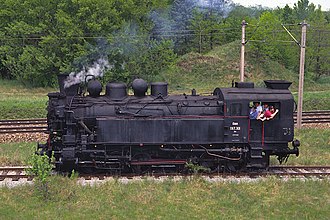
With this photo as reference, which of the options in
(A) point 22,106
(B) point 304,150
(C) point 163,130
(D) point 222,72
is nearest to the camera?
(C) point 163,130

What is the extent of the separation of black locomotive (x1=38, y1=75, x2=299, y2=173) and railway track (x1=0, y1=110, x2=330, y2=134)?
8228 mm

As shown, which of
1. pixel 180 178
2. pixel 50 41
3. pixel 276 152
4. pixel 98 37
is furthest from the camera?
pixel 50 41

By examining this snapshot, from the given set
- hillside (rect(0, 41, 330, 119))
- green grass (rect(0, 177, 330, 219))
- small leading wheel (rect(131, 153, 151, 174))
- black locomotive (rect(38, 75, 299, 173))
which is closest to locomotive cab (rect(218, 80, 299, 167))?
black locomotive (rect(38, 75, 299, 173))

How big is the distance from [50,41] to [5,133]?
48.8 feet

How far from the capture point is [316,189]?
12578 millimetres

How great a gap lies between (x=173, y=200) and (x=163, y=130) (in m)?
3.45

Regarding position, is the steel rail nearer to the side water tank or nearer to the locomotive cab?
the locomotive cab

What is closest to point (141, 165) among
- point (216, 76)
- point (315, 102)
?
point (315, 102)

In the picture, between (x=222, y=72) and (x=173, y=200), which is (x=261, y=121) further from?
(x=222, y=72)

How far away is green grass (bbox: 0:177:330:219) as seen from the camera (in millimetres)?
10617

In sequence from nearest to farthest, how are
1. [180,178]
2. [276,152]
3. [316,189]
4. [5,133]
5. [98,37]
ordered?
1. [316,189]
2. [180,178]
3. [276,152]
4. [5,133]
5. [98,37]

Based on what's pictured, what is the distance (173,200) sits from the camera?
38.0ft

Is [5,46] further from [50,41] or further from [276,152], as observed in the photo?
[276,152]

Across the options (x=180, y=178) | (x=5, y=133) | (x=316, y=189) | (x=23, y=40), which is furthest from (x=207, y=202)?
(x=23, y=40)
